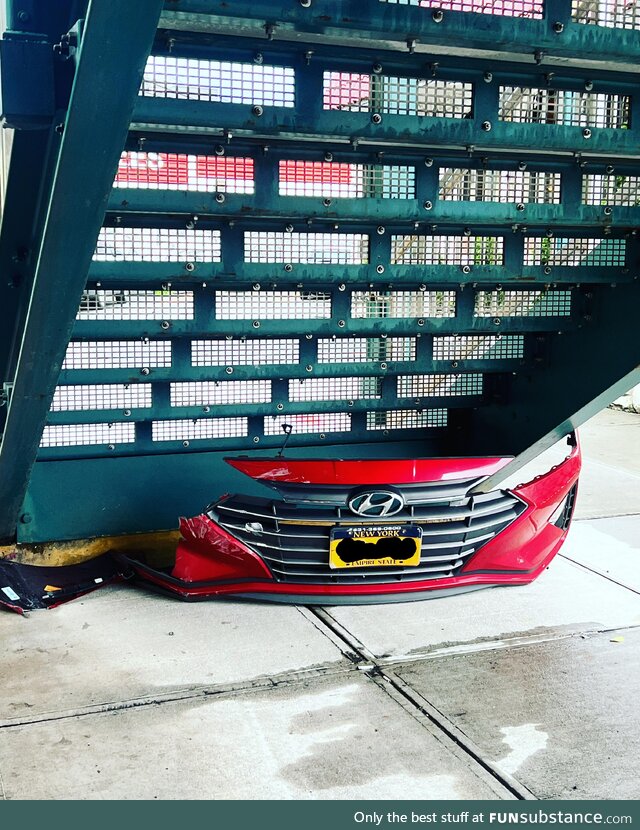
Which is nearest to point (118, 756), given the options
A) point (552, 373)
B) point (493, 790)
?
point (493, 790)

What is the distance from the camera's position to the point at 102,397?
4.89 metres

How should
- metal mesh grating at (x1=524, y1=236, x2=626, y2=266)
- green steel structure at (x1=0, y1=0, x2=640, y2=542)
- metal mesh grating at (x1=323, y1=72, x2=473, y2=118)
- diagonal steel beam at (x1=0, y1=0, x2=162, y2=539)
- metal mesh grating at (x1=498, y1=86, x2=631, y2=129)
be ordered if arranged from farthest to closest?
metal mesh grating at (x1=524, y1=236, x2=626, y2=266), metal mesh grating at (x1=498, y1=86, x2=631, y2=129), metal mesh grating at (x1=323, y1=72, x2=473, y2=118), green steel structure at (x1=0, y1=0, x2=640, y2=542), diagonal steel beam at (x1=0, y1=0, x2=162, y2=539)

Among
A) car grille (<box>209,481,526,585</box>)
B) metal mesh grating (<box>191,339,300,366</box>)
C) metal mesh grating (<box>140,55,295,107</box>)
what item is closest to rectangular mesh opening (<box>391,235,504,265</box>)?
metal mesh grating (<box>191,339,300,366</box>)

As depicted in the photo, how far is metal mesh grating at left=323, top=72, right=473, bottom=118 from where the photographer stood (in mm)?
3355

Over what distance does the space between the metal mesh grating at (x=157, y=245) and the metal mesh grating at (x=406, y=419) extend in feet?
6.02

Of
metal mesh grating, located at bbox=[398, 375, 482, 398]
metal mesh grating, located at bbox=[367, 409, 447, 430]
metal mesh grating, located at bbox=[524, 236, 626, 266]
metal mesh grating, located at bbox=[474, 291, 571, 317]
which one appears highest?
metal mesh grating, located at bbox=[524, 236, 626, 266]

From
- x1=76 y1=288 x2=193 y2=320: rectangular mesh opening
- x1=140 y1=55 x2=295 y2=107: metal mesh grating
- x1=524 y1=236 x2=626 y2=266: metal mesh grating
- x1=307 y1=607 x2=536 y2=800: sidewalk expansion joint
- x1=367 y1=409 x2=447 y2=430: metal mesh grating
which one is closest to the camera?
x1=307 y1=607 x2=536 y2=800: sidewalk expansion joint

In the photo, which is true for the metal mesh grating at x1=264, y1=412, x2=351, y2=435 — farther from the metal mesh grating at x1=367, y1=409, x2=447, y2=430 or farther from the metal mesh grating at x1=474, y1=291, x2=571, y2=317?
the metal mesh grating at x1=474, y1=291, x2=571, y2=317

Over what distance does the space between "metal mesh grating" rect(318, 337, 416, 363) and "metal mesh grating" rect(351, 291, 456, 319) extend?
0.98ft

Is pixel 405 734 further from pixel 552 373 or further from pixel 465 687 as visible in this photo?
pixel 552 373

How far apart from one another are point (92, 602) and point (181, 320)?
1.52 m

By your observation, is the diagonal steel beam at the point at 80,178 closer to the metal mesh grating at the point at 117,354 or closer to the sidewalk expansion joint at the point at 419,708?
the metal mesh grating at the point at 117,354

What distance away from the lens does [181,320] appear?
177 inches

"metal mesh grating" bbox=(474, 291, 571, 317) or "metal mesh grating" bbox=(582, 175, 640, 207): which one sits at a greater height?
"metal mesh grating" bbox=(582, 175, 640, 207)
